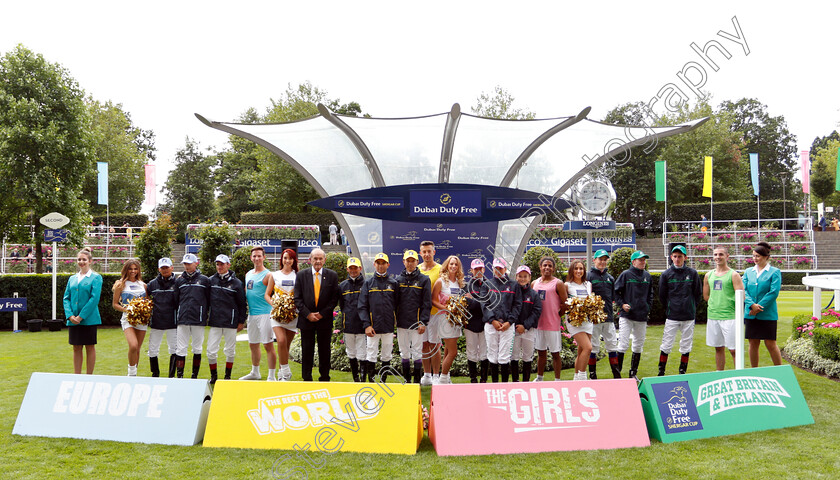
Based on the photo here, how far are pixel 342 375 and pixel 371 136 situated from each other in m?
4.56

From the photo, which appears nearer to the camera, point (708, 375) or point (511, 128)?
point (708, 375)

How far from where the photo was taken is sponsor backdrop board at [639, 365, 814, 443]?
538 centimetres

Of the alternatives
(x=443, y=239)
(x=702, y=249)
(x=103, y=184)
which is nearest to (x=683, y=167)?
(x=702, y=249)

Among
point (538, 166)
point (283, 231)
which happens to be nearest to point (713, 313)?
point (538, 166)

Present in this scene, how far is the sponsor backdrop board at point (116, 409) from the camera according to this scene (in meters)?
5.34

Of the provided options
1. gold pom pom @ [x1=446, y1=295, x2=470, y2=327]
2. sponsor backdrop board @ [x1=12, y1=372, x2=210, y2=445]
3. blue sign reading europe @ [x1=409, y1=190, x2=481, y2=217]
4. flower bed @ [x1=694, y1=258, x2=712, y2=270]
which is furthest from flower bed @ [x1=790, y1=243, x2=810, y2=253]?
sponsor backdrop board @ [x1=12, y1=372, x2=210, y2=445]

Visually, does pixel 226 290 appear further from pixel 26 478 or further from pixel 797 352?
pixel 797 352

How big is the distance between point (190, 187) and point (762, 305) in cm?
4913

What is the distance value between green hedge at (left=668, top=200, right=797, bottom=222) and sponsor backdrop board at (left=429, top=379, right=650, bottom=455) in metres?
35.8

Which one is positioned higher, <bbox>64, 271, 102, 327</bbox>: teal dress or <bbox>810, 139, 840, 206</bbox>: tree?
<bbox>810, 139, 840, 206</bbox>: tree

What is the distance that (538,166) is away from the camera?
11.2m

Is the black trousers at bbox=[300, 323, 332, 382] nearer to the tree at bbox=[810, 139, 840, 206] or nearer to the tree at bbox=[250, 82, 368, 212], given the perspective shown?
the tree at bbox=[250, 82, 368, 212]

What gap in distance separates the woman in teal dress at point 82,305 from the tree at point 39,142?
493 inches

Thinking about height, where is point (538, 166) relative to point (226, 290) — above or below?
above
